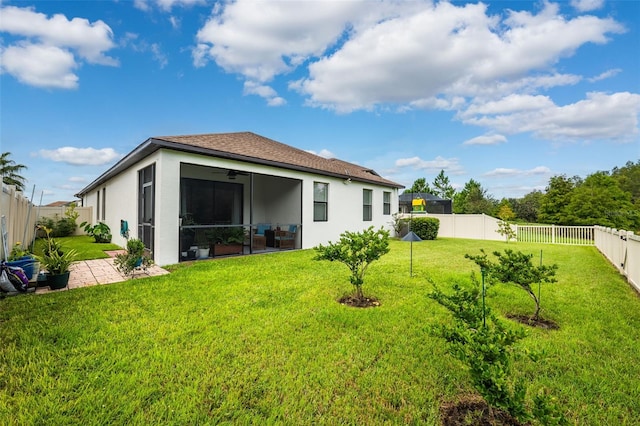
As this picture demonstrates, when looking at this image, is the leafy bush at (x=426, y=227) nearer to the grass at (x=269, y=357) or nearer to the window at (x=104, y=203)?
the grass at (x=269, y=357)

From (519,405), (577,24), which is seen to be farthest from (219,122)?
(519,405)

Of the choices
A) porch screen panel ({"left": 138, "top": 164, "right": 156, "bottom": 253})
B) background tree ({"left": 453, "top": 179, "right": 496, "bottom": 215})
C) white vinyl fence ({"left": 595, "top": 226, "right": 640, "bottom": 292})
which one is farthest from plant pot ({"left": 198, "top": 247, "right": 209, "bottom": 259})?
background tree ({"left": 453, "top": 179, "right": 496, "bottom": 215})

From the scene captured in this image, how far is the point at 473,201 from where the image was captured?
3788 centimetres

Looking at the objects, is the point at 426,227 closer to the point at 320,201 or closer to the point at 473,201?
the point at 320,201

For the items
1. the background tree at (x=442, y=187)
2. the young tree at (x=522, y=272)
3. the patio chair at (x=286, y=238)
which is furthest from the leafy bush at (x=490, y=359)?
the background tree at (x=442, y=187)

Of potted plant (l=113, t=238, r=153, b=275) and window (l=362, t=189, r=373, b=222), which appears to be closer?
potted plant (l=113, t=238, r=153, b=275)

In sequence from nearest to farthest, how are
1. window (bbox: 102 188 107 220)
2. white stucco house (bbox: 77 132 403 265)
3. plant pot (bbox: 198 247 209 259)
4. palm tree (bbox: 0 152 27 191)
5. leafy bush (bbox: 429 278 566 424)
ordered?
leafy bush (bbox: 429 278 566 424) < white stucco house (bbox: 77 132 403 265) < plant pot (bbox: 198 247 209 259) < window (bbox: 102 188 107 220) < palm tree (bbox: 0 152 27 191)

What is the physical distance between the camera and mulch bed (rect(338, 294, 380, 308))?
175 inches

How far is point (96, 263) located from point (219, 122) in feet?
31.3

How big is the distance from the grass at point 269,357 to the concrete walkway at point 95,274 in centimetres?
55

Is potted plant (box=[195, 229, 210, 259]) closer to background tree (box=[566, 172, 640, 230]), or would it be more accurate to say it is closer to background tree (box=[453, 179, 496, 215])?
background tree (box=[566, 172, 640, 230])

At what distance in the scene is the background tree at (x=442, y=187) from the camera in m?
43.9

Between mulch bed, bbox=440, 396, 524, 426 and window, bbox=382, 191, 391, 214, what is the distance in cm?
1398

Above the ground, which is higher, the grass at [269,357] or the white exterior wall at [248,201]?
the white exterior wall at [248,201]
